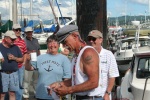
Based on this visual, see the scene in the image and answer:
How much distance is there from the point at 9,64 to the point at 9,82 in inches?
13.9

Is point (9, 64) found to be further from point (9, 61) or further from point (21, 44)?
point (21, 44)

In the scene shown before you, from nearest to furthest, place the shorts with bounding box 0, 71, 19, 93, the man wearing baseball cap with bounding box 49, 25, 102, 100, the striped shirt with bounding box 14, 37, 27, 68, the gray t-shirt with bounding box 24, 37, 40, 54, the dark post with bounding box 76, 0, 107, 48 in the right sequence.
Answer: the man wearing baseball cap with bounding box 49, 25, 102, 100 → the dark post with bounding box 76, 0, 107, 48 → the shorts with bounding box 0, 71, 19, 93 → the striped shirt with bounding box 14, 37, 27, 68 → the gray t-shirt with bounding box 24, 37, 40, 54

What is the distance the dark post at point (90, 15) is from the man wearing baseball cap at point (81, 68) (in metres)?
2.08

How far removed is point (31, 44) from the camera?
9586 millimetres

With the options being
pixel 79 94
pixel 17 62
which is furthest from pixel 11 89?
pixel 79 94

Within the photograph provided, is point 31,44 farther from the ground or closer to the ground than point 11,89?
farther from the ground

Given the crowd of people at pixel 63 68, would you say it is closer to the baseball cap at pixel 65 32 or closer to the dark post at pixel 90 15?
the baseball cap at pixel 65 32

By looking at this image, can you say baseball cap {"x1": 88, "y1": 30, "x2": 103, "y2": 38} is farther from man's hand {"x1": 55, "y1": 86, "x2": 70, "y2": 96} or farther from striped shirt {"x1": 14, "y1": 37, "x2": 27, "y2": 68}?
striped shirt {"x1": 14, "y1": 37, "x2": 27, "y2": 68}

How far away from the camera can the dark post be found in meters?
5.78

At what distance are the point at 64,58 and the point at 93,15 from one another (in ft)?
2.74

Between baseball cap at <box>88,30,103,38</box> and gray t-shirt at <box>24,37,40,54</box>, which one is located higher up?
baseball cap at <box>88,30,103,38</box>

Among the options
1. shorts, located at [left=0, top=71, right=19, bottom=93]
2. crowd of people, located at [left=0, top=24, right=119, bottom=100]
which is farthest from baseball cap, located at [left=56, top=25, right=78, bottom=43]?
shorts, located at [left=0, top=71, right=19, bottom=93]

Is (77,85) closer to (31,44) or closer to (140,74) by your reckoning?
(140,74)

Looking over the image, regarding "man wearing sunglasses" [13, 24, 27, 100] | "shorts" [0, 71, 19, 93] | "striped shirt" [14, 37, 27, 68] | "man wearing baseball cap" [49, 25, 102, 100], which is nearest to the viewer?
"man wearing baseball cap" [49, 25, 102, 100]
